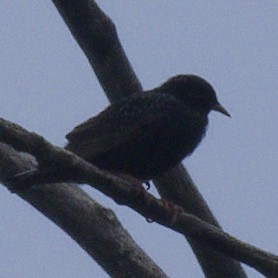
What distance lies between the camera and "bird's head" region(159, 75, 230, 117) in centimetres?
757

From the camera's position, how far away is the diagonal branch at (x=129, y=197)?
14.7 ft

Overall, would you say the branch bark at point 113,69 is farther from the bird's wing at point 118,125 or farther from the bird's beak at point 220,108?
the bird's beak at point 220,108

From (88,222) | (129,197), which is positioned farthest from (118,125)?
(129,197)

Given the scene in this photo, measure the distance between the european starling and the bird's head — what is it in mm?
250

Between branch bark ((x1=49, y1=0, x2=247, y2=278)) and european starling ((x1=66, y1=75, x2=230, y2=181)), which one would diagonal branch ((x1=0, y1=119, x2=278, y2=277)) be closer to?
branch bark ((x1=49, y1=0, x2=247, y2=278))

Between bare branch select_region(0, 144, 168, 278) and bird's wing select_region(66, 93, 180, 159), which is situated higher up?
bird's wing select_region(66, 93, 180, 159)

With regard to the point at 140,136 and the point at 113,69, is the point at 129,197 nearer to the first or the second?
the point at 113,69

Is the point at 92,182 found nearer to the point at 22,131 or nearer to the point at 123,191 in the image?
the point at 123,191

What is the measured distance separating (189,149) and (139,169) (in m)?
0.43

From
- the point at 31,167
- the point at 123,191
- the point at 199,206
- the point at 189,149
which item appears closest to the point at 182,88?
the point at 189,149

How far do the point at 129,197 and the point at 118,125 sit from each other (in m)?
1.80

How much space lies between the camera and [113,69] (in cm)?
574

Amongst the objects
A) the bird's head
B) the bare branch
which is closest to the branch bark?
the bare branch

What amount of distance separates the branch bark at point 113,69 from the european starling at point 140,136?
1.38ft
